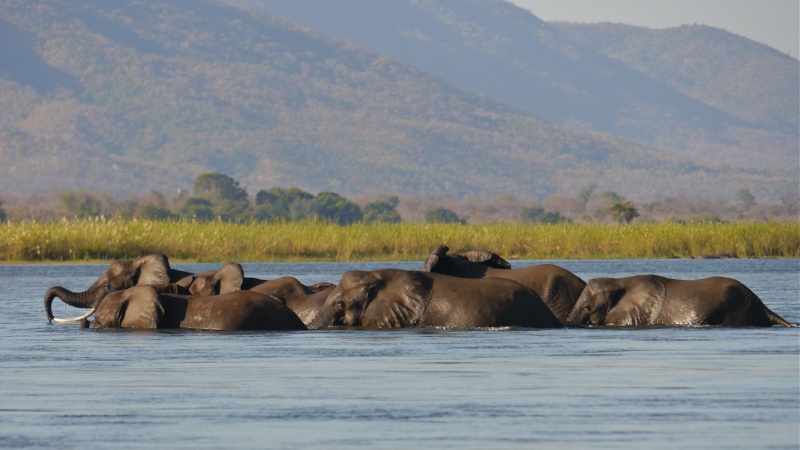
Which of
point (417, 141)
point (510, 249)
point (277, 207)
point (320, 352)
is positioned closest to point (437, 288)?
point (320, 352)

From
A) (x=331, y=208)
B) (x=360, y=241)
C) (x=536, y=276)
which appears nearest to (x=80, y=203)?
(x=331, y=208)

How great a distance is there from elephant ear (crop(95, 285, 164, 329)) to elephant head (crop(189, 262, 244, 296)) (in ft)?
4.78

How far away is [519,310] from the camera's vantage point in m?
18.3

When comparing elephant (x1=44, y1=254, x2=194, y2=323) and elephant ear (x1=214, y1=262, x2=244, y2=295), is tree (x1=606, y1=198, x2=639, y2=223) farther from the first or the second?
elephant ear (x1=214, y1=262, x2=244, y2=295)

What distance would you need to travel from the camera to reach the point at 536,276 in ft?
65.9

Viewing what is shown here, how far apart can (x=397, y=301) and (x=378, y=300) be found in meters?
0.22

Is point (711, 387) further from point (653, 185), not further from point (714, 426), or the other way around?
point (653, 185)

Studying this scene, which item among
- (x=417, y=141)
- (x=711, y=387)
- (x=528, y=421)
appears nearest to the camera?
(x=528, y=421)

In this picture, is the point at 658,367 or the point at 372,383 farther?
the point at 658,367

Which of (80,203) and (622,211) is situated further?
(80,203)

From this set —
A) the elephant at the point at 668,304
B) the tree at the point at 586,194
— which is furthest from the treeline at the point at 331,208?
the elephant at the point at 668,304

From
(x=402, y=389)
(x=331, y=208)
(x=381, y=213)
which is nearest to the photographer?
(x=402, y=389)

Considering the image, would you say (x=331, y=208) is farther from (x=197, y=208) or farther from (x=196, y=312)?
(x=196, y=312)

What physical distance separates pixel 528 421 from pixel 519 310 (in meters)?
7.29
